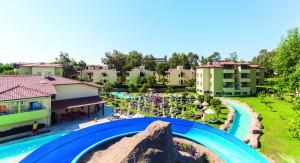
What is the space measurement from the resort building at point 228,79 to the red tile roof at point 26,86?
34076mm

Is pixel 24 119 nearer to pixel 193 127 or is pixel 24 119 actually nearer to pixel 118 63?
pixel 193 127

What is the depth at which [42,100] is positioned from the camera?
27.1 m

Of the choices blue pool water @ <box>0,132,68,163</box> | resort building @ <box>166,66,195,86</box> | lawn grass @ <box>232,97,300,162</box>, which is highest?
resort building @ <box>166,66,195,86</box>

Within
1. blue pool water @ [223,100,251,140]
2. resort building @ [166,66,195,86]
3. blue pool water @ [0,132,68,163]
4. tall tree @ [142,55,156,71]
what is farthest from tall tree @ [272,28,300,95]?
tall tree @ [142,55,156,71]

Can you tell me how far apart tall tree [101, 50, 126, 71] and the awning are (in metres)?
59.4

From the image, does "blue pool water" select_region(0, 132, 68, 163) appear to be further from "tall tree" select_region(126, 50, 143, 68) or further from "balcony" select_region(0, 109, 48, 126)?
"tall tree" select_region(126, 50, 143, 68)

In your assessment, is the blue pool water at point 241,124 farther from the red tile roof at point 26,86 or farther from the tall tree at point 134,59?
the tall tree at point 134,59

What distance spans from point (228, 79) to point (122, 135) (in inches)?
1593

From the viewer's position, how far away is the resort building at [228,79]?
54.3 meters

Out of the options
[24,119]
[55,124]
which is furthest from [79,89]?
[24,119]

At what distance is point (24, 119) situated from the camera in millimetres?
25344

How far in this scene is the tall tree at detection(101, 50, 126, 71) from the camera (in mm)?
93812

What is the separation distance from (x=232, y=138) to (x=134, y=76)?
56.8 m

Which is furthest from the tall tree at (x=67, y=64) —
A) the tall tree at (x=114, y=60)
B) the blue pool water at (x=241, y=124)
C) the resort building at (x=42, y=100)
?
the blue pool water at (x=241, y=124)
